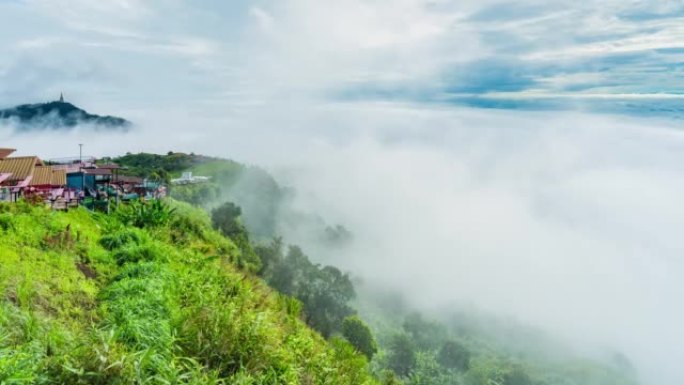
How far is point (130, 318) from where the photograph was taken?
261 inches

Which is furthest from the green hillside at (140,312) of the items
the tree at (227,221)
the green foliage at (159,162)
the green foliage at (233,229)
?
the green foliage at (159,162)

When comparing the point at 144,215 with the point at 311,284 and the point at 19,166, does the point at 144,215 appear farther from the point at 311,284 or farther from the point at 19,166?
the point at 311,284

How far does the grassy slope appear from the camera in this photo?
471 centimetres

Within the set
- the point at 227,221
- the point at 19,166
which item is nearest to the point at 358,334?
the point at 227,221

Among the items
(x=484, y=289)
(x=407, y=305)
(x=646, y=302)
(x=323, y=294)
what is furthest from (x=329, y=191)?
(x=323, y=294)

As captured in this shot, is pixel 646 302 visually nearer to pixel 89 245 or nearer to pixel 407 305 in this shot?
pixel 407 305

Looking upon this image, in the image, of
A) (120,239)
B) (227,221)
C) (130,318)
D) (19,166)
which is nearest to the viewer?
(130,318)

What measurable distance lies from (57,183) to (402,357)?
3755 cm

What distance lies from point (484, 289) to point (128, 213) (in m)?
121

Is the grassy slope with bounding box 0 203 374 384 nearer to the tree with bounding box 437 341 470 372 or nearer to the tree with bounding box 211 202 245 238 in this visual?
the tree with bounding box 211 202 245 238

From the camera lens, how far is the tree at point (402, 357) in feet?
151

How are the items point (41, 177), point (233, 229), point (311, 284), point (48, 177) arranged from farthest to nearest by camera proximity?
point (311, 284)
point (233, 229)
point (48, 177)
point (41, 177)

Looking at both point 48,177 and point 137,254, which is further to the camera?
point 48,177

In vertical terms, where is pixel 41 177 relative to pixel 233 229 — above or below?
above
